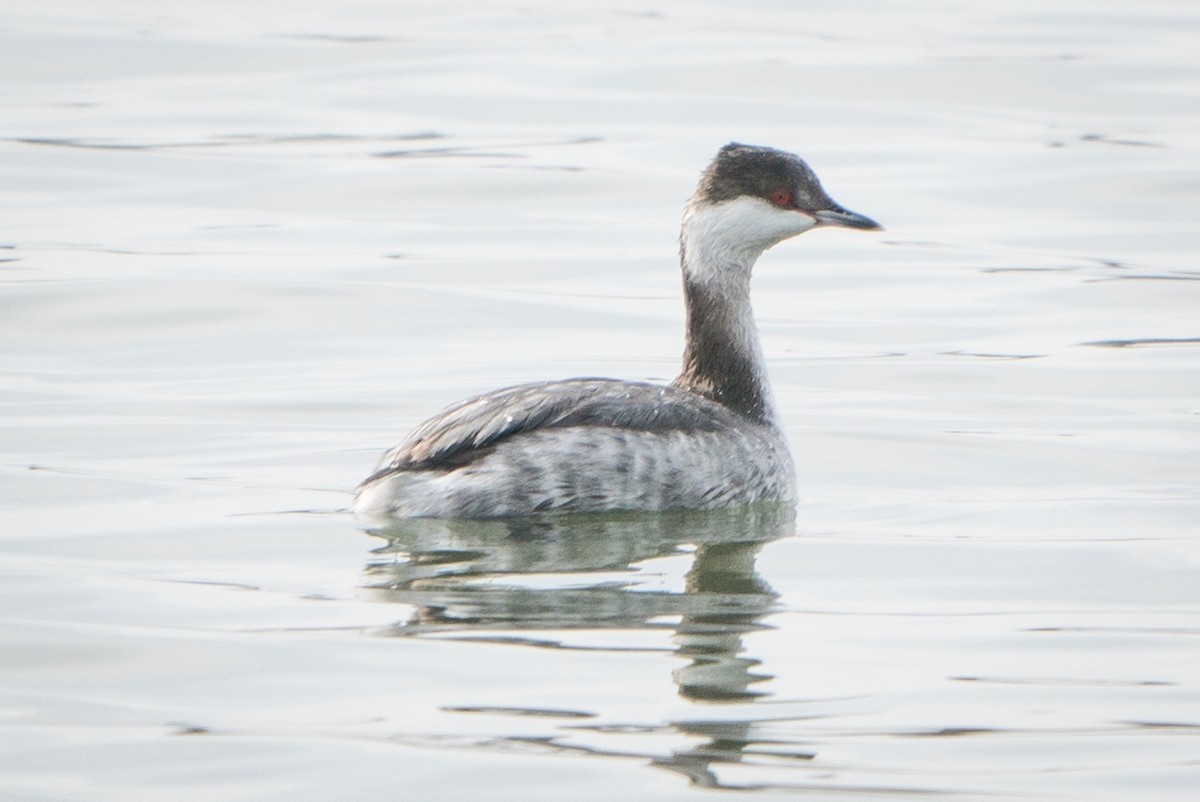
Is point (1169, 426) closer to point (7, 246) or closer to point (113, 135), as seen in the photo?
point (7, 246)

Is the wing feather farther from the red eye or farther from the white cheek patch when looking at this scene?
the red eye

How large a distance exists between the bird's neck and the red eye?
0.25 meters

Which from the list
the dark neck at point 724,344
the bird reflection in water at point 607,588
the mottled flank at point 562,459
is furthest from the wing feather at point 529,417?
the dark neck at point 724,344

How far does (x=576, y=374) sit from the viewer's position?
A: 36.1 feet

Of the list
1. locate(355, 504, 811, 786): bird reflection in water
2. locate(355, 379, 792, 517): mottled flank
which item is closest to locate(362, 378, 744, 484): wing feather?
locate(355, 379, 792, 517): mottled flank

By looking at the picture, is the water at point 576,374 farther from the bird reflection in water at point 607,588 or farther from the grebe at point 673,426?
the grebe at point 673,426

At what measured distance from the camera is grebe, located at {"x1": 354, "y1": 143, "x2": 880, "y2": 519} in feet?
26.1

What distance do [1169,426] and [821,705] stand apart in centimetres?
442

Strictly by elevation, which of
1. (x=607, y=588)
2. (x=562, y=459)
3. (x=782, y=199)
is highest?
(x=782, y=199)

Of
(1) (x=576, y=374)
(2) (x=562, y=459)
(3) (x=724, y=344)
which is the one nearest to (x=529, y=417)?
(2) (x=562, y=459)

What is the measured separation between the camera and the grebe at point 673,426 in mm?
7945

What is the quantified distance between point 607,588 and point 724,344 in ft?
7.25

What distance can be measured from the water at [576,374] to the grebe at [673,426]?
168mm

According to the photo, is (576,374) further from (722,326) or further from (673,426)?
(673,426)
